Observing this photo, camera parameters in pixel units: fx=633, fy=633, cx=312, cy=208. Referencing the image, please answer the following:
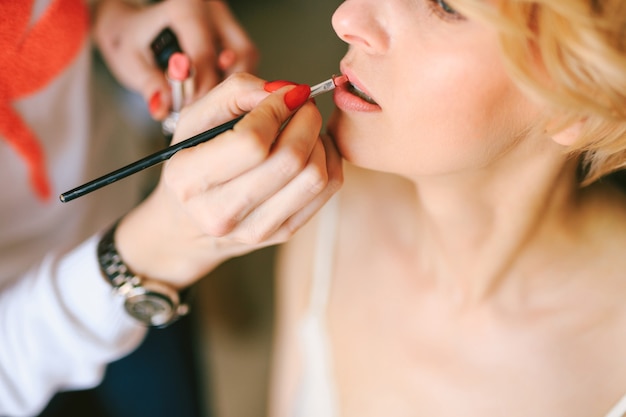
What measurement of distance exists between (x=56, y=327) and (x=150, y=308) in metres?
0.13

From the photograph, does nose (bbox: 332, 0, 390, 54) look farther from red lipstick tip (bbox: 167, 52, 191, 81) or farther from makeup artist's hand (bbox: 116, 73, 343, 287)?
red lipstick tip (bbox: 167, 52, 191, 81)

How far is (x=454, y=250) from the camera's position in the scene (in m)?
0.95

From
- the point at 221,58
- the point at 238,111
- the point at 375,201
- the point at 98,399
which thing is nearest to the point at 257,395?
the point at 98,399

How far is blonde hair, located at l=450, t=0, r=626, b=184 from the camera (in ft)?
1.98

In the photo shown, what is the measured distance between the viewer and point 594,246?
910 mm

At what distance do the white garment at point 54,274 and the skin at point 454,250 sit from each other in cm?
36

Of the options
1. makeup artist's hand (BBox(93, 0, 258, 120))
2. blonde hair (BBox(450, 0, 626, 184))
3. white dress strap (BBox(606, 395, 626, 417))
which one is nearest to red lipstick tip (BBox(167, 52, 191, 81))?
makeup artist's hand (BBox(93, 0, 258, 120))

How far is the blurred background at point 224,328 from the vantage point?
1.20 meters

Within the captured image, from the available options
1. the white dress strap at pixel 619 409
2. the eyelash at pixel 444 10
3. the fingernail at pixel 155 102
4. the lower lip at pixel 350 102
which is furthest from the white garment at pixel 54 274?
the white dress strap at pixel 619 409

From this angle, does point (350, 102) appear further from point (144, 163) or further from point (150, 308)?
point (150, 308)

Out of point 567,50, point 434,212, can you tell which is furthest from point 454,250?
point 567,50

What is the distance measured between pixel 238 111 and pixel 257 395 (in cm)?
124

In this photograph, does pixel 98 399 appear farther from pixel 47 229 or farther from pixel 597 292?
pixel 597 292

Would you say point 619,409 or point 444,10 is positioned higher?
point 444,10
